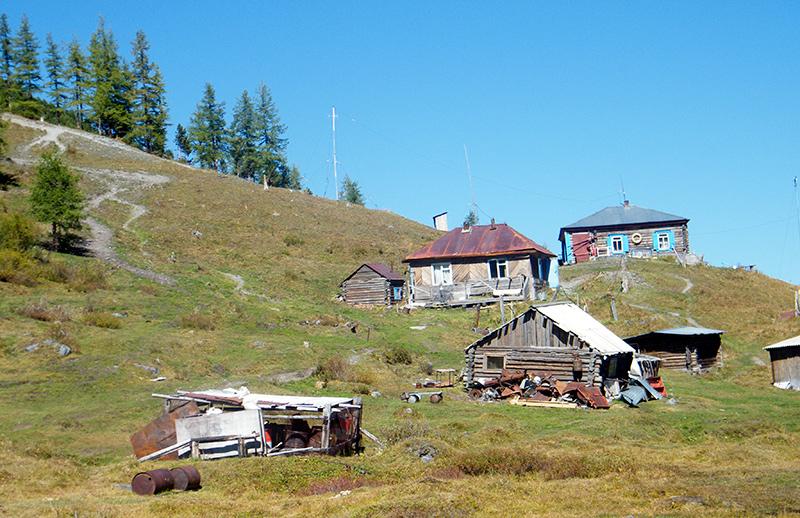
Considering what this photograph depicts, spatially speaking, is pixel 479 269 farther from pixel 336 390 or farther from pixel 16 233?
pixel 16 233

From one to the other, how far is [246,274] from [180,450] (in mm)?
36973

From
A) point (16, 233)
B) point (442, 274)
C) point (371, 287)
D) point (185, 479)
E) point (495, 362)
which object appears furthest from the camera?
point (442, 274)

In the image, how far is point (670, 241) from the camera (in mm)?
63125

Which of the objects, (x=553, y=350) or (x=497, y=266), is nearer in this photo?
(x=553, y=350)

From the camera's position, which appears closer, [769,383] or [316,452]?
[316,452]

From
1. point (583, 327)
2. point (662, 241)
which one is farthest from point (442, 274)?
point (662, 241)

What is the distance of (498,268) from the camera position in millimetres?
50500

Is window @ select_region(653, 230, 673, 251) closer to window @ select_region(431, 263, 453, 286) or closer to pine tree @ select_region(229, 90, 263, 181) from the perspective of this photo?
window @ select_region(431, 263, 453, 286)

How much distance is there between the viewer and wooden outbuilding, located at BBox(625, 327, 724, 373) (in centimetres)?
3578

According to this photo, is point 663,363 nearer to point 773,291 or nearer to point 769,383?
point 769,383

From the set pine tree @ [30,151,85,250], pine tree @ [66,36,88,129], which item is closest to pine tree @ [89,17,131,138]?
pine tree @ [66,36,88,129]

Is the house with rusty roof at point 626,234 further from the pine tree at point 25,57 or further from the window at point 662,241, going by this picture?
the pine tree at point 25,57

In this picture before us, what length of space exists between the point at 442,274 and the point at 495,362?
22.6 metres

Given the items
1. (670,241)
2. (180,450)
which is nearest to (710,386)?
(180,450)
